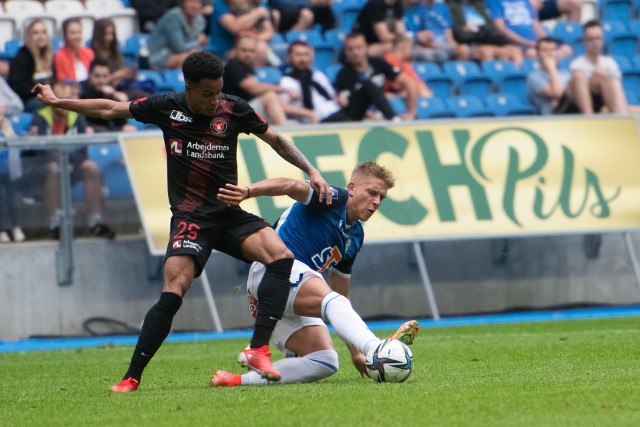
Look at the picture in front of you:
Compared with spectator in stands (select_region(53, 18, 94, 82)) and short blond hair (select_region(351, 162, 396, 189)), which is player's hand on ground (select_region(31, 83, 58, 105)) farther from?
spectator in stands (select_region(53, 18, 94, 82))

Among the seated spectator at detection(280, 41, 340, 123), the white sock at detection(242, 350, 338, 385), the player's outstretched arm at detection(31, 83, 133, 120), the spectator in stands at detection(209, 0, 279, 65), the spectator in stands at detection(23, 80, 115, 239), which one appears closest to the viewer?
the player's outstretched arm at detection(31, 83, 133, 120)

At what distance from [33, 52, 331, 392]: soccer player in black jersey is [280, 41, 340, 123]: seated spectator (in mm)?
7962

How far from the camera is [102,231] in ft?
45.4

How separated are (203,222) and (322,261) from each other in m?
0.91

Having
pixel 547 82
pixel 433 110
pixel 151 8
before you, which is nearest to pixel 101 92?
pixel 151 8

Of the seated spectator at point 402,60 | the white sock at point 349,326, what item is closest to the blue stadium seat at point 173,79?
the seated spectator at point 402,60

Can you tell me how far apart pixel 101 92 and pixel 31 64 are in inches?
40.7

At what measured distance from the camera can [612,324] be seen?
13.2 meters

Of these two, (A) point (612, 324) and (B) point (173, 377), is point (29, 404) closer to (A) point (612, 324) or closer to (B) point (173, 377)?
(B) point (173, 377)

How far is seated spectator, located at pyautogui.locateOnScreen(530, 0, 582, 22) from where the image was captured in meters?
20.4

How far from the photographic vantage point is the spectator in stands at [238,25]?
16562mm

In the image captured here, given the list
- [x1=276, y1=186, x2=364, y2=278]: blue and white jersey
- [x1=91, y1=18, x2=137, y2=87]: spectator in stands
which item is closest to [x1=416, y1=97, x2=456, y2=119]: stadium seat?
[x1=91, y1=18, x2=137, y2=87]: spectator in stands

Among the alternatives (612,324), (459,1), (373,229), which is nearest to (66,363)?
(373,229)

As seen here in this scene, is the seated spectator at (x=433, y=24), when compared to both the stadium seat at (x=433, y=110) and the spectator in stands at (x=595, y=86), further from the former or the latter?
the spectator in stands at (x=595, y=86)
